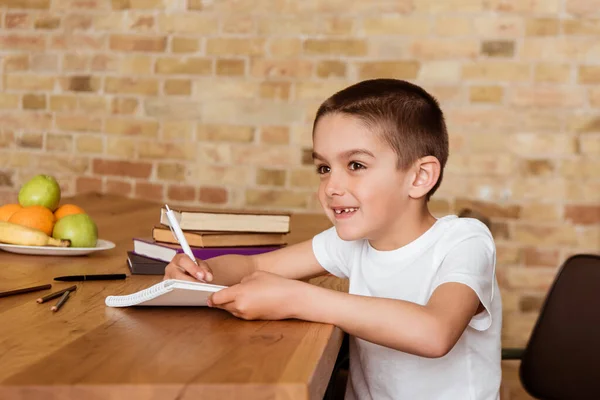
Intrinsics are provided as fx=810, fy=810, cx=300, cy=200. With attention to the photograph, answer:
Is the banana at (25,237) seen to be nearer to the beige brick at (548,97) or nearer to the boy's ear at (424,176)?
the boy's ear at (424,176)

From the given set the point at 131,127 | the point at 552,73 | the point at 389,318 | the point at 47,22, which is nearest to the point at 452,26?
the point at 552,73

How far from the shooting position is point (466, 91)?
3.19 m

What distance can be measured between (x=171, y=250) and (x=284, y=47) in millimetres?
1870

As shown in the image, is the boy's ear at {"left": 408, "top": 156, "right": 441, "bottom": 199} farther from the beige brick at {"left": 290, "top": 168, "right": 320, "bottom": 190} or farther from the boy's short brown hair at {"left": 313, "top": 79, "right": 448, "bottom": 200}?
the beige brick at {"left": 290, "top": 168, "right": 320, "bottom": 190}

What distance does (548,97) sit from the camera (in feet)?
10.3

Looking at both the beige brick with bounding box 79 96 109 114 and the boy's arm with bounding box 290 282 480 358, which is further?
the beige brick with bounding box 79 96 109 114

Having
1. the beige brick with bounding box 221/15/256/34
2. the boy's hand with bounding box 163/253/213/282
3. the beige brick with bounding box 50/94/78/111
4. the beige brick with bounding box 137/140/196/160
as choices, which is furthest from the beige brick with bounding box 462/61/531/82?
the boy's hand with bounding box 163/253/213/282

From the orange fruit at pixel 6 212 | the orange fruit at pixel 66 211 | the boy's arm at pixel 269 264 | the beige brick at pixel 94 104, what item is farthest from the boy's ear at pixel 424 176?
the beige brick at pixel 94 104

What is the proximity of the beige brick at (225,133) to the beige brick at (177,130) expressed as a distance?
36 millimetres

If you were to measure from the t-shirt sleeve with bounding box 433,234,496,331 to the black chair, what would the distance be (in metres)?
0.70

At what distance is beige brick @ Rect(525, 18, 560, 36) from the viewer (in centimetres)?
313

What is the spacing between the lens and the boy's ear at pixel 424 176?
1490mm

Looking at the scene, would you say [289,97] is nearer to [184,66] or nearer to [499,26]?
[184,66]

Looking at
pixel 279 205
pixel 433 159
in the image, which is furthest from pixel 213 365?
Result: pixel 279 205
